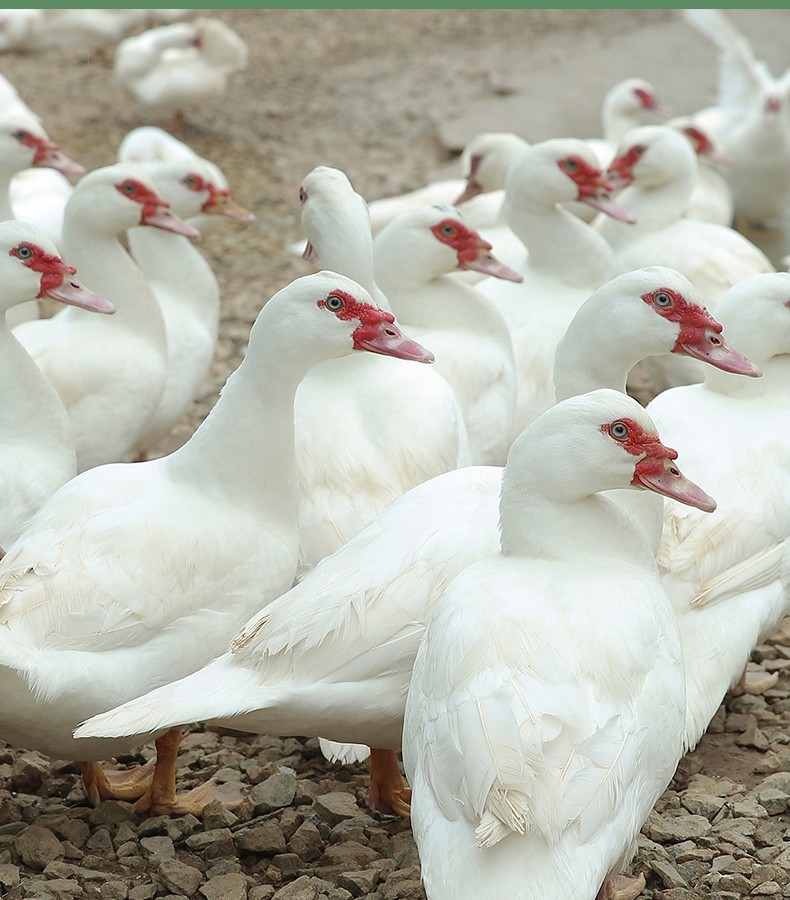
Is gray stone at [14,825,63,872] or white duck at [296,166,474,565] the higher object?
white duck at [296,166,474,565]

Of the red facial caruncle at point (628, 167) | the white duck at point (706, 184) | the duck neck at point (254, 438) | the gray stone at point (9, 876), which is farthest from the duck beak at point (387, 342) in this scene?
the white duck at point (706, 184)

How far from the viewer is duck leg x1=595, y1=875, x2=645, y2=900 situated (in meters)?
3.56

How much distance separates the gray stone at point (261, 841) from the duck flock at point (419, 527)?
257 millimetres

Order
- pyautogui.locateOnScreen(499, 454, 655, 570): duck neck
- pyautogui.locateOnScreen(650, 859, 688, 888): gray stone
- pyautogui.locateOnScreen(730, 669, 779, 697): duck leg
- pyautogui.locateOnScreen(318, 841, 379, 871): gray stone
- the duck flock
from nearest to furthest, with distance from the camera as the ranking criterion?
the duck flock → pyautogui.locateOnScreen(499, 454, 655, 570): duck neck → pyautogui.locateOnScreen(650, 859, 688, 888): gray stone → pyautogui.locateOnScreen(318, 841, 379, 871): gray stone → pyautogui.locateOnScreen(730, 669, 779, 697): duck leg

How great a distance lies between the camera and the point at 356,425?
4.60 meters

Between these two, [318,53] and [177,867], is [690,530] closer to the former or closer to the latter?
[177,867]

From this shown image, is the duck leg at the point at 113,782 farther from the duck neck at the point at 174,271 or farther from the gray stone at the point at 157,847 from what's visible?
the duck neck at the point at 174,271

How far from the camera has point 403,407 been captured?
182 inches

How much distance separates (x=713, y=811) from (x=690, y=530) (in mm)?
828

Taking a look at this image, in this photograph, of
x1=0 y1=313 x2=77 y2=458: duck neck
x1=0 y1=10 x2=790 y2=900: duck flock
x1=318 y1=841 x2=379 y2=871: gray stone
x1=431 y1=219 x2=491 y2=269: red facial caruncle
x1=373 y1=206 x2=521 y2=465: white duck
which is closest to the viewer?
x1=0 y1=10 x2=790 y2=900: duck flock

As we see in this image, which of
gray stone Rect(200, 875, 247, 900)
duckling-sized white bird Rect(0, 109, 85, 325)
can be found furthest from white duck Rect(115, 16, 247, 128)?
gray stone Rect(200, 875, 247, 900)

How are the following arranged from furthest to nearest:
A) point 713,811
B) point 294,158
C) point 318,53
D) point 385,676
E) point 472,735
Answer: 1. point 318,53
2. point 294,158
3. point 713,811
4. point 385,676
5. point 472,735

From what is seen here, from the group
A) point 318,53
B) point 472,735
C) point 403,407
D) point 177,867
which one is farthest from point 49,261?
point 318,53

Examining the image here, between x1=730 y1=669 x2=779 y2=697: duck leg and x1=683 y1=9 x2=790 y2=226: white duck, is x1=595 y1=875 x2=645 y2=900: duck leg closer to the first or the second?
x1=730 y1=669 x2=779 y2=697: duck leg
